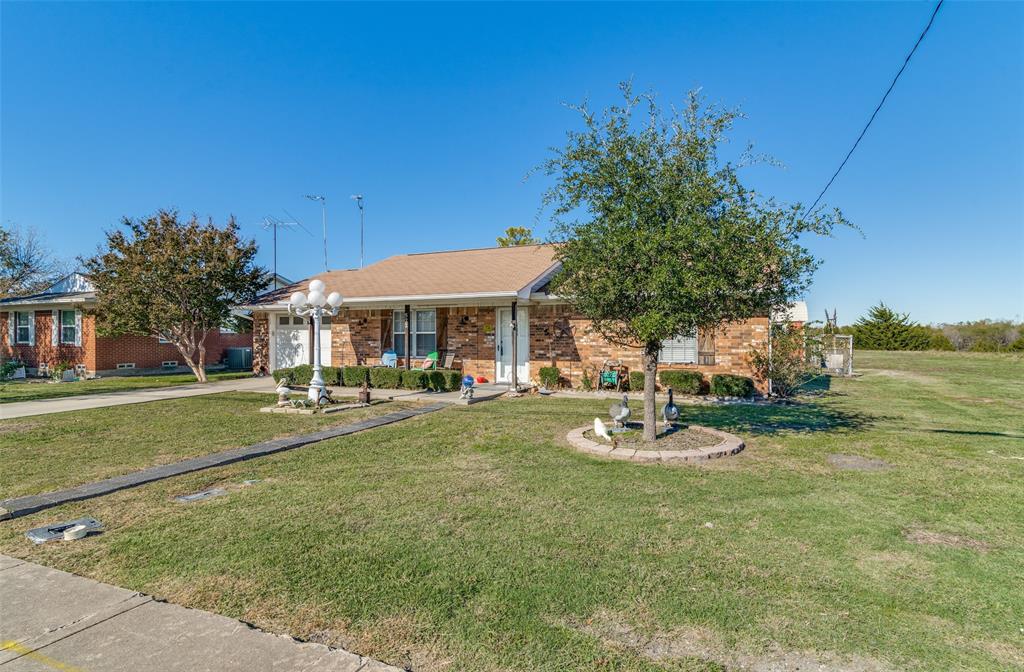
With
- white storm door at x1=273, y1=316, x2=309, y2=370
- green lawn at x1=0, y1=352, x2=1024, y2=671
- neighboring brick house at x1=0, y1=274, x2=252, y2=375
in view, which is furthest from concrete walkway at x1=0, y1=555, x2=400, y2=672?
neighboring brick house at x1=0, y1=274, x2=252, y2=375

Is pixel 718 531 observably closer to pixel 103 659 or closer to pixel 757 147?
pixel 103 659

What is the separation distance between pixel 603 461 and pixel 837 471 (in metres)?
2.66

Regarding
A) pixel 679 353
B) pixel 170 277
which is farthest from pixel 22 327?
pixel 679 353

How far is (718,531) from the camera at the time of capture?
14.0 ft

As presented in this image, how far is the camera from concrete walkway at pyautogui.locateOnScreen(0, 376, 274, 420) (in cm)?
1120

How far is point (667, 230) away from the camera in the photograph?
658 cm

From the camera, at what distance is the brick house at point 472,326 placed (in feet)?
44.2

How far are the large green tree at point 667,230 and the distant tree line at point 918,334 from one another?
32212 millimetres

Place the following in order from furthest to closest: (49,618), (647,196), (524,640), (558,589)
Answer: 1. (647,196)
2. (558,589)
3. (49,618)
4. (524,640)

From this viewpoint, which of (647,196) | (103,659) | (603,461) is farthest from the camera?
(647,196)

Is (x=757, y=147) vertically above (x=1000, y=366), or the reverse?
(x=757, y=147)

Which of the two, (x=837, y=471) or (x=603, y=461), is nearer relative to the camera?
(x=837, y=471)

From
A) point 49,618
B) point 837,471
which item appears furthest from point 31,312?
point 837,471

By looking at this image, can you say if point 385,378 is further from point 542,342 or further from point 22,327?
point 22,327
